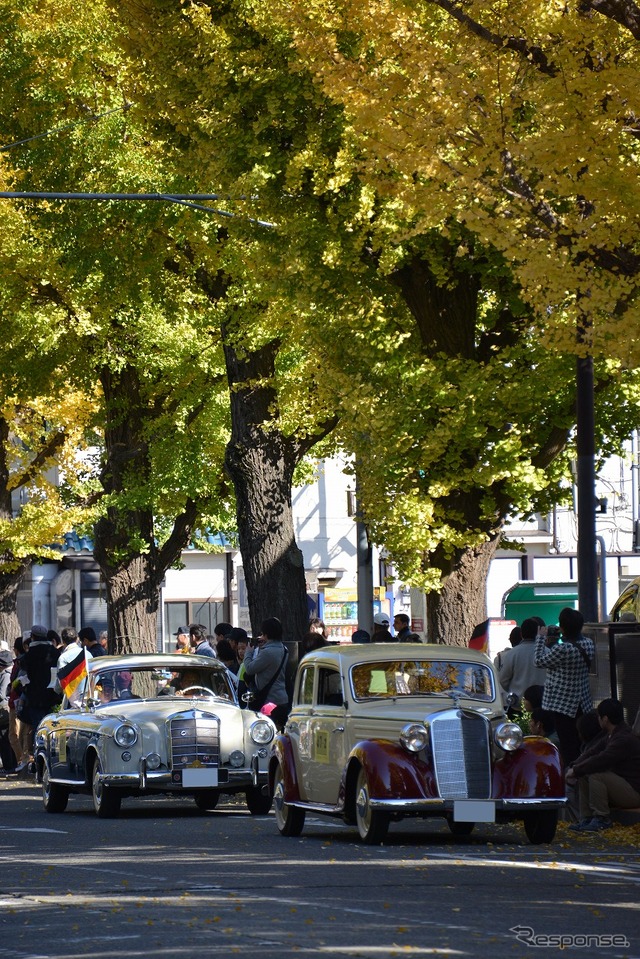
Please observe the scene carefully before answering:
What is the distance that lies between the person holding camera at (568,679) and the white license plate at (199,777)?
3094 mm

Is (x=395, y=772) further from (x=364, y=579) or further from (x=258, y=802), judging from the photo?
(x=364, y=579)

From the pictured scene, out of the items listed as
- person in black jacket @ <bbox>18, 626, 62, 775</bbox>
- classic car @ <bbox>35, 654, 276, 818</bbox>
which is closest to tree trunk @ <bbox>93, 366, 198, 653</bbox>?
person in black jacket @ <bbox>18, 626, 62, 775</bbox>

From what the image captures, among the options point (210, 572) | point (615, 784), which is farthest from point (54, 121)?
point (210, 572)

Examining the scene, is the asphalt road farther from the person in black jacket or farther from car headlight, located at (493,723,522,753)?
the person in black jacket

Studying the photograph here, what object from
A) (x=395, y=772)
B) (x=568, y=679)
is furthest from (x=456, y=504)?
(x=395, y=772)

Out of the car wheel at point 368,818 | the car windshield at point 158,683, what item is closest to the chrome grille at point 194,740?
the car windshield at point 158,683

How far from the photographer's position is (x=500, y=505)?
19281 millimetres

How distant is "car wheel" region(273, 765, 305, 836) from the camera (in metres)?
13.5

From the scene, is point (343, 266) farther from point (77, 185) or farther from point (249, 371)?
point (77, 185)

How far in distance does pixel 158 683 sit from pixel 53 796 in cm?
150

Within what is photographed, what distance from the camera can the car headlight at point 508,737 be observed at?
12.4 meters

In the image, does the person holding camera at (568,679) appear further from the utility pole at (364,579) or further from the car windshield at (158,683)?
the utility pole at (364,579)

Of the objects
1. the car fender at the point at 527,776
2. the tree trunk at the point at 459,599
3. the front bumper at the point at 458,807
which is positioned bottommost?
the front bumper at the point at 458,807

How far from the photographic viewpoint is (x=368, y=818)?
1233 cm
